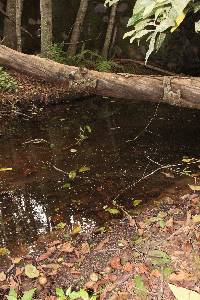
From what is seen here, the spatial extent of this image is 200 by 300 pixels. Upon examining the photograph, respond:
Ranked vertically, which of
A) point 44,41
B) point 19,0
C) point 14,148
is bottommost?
point 14,148

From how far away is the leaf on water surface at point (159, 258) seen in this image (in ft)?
11.7

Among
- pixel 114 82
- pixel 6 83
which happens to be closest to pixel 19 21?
pixel 6 83

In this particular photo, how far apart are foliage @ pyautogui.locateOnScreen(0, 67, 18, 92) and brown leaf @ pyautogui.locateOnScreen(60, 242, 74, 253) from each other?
5.15 meters

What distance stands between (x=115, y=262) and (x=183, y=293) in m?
0.80

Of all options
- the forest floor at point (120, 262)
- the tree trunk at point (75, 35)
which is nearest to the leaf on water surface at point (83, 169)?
the forest floor at point (120, 262)

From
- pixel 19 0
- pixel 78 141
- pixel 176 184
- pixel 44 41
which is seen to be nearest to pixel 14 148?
pixel 78 141

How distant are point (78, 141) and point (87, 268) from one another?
3.34 meters

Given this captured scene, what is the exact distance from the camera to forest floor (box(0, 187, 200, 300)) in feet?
10.9

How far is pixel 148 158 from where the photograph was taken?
6184mm

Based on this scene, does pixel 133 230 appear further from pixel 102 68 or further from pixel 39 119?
pixel 102 68

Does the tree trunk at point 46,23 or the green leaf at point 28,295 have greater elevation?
the tree trunk at point 46,23

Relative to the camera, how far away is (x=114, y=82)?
23.8ft

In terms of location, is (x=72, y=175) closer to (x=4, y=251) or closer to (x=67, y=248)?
(x=67, y=248)

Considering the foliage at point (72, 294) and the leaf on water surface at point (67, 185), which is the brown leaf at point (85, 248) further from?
the leaf on water surface at point (67, 185)
